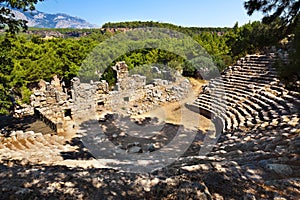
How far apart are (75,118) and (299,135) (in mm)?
13399

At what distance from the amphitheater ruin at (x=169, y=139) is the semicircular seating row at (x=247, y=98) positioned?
59 millimetres

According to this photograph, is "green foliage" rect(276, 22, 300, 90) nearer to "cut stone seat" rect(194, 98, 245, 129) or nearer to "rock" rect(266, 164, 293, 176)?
"rock" rect(266, 164, 293, 176)

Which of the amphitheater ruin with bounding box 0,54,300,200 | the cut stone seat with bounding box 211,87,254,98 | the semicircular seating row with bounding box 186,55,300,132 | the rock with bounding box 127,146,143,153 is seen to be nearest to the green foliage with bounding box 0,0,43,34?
the amphitheater ruin with bounding box 0,54,300,200

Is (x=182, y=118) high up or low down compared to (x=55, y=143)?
up

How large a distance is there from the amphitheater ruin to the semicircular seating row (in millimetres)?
59

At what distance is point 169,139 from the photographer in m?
12.1

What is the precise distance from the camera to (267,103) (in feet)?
36.2

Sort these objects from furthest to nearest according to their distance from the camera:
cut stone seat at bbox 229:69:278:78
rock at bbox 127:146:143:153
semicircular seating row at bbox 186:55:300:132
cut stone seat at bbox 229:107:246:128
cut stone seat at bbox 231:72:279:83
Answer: cut stone seat at bbox 229:69:278:78
cut stone seat at bbox 231:72:279:83
rock at bbox 127:146:143:153
cut stone seat at bbox 229:107:246:128
semicircular seating row at bbox 186:55:300:132

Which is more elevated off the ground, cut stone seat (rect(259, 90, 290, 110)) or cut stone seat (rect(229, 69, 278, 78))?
cut stone seat (rect(229, 69, 278, 78))

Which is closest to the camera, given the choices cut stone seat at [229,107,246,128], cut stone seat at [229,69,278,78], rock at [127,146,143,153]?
cut stone seat at [229,107,246,128]

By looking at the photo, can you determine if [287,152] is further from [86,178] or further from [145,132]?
[145,132]

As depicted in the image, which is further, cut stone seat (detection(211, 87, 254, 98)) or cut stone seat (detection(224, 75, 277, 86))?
cut stone seat (detection(224, 75, 277, 86))

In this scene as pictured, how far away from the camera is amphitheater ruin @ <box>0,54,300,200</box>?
387 centimetres

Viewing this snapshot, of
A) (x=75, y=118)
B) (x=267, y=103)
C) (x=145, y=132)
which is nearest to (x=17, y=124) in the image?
(x=75, y=118)
